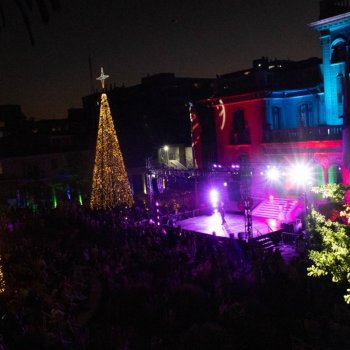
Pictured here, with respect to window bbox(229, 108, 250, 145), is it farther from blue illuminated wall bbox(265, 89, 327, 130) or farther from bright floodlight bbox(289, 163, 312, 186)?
bright floodlight bbox(289, 163, 312, 186)

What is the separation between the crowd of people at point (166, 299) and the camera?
10.8 metres

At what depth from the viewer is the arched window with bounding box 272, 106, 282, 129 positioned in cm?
2998

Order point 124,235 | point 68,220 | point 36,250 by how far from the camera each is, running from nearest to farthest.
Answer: point 36,250
point 124,235
point 68,220

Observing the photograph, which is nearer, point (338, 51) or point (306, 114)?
point (338, 51)

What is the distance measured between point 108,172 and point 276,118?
1252 centimetres

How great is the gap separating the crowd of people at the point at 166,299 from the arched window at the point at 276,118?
1411cm

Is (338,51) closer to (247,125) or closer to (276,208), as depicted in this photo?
(247,125)

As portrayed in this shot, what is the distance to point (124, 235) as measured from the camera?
19781 millimetres

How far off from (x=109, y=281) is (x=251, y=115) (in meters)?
19.5

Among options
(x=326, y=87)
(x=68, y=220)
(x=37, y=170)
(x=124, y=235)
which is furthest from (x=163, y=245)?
(x=37, y=170)

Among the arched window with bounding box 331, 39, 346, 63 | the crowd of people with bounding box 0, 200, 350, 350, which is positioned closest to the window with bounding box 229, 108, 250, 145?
the arched window with bounding box 331, 39, 346, 63

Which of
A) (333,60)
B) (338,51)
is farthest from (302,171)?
(338,51)

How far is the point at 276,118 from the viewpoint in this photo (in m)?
30.1

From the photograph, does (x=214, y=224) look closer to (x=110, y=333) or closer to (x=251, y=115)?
(x=251, y=115)
